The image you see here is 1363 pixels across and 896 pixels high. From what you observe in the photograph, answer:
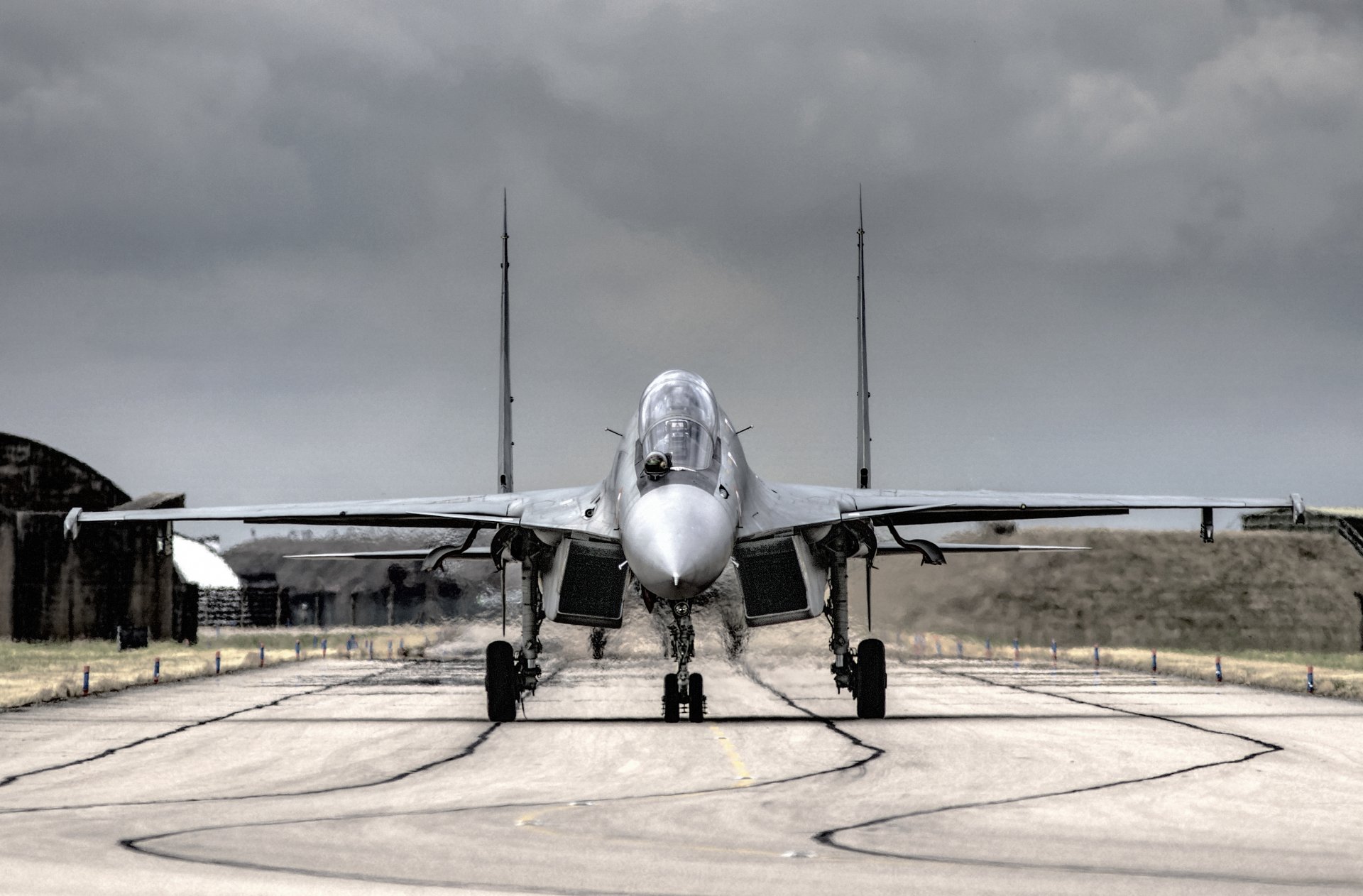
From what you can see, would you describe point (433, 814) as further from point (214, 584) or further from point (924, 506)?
point (214, 584)

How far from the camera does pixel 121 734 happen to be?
1686 centimetres

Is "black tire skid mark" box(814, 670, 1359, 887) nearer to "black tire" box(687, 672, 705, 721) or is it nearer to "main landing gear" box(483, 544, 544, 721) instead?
"black tire" box(687, 672, 705, 721)

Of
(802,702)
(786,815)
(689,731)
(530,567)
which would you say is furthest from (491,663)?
(786,815)

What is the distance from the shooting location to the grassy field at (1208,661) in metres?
28.5

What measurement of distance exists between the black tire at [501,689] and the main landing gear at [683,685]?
1.84m

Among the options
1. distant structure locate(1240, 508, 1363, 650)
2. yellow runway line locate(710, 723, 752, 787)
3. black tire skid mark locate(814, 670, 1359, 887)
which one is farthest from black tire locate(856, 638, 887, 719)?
distant structure locate(1240, 508, 1363, 650)

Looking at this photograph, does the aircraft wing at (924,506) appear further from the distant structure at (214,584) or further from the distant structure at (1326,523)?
the distant structure at (214,584)

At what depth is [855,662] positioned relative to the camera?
64.1 feet

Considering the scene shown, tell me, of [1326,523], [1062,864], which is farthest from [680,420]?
[1326,523]

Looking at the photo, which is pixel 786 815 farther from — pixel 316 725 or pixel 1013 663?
pixel 1013 663

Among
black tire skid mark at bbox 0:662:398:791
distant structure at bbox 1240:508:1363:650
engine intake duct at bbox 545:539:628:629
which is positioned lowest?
black tire skid mark at bbox 0:662:398:791

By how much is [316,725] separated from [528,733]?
285 cm

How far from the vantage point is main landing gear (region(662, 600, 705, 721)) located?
18016mm

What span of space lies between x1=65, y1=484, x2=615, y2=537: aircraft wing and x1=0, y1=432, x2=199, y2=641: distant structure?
3012cm
